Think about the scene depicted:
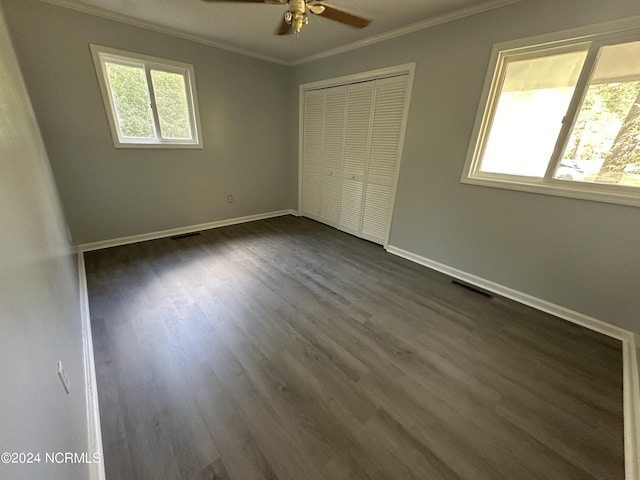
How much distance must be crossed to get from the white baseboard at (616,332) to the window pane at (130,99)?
138 inches

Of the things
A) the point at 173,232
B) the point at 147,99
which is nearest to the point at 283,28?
the point at 147,99

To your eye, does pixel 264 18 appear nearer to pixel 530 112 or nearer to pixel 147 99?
pixel 147 99

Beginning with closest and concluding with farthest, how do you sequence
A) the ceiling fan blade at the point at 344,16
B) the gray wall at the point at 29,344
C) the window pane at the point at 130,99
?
the gray wall at the point at 29,344 → the ceiling fan blade at the point at 344,16 → the window pane at the point at 130,99

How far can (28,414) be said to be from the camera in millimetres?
619

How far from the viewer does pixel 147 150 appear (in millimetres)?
3180

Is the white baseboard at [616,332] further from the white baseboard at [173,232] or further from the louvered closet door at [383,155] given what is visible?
the white baseboard at [173,232]

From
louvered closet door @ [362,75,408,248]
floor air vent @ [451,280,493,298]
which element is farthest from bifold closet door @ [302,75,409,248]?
floor air vent @ [451,280,493,298]

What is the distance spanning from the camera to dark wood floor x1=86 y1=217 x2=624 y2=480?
1.17 m

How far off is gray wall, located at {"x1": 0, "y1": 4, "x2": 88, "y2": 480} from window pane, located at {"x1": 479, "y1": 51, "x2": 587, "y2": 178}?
3183 mm

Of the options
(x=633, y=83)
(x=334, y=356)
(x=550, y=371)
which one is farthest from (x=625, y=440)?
(x=633, y=83)

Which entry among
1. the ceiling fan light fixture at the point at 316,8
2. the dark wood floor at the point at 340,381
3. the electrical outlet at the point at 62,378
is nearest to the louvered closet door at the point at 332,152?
the dark wood floor at the point at 340,381

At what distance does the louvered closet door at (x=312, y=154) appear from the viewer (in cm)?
398

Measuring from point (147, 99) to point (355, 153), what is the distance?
271 centimetres

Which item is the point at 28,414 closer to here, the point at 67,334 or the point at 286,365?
the point at 67,334
